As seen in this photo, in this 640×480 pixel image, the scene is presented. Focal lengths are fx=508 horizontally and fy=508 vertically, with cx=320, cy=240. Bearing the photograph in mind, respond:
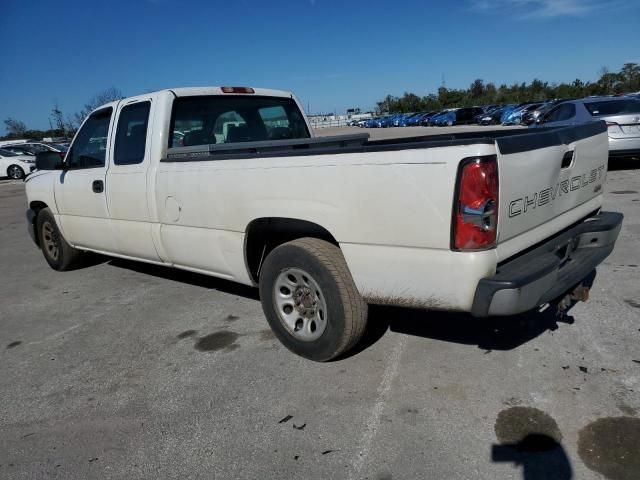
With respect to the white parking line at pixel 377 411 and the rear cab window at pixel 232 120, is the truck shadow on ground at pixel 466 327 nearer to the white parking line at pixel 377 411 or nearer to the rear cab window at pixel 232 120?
the white parking line at pixel 377 411

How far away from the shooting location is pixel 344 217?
117 inches

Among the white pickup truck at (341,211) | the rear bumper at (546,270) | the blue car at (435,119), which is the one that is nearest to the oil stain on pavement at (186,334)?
the white pickup truck at (341,211)

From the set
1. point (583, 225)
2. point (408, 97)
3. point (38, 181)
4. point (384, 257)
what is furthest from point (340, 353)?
point (408, 97)

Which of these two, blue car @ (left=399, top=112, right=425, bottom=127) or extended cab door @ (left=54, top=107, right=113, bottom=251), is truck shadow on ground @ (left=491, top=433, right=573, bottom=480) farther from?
blue car @ (left=399, top=112, right=425, bottom=127)

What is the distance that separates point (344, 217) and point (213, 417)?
1.41 meters

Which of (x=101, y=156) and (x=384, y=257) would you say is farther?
(x=101, y=156)

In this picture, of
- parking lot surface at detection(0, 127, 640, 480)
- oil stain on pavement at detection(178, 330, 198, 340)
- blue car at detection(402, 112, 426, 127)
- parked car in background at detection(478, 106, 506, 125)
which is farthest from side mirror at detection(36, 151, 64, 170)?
blue car at detection(402, 112, 426, 127)

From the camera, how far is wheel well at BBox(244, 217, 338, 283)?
11.2 feet

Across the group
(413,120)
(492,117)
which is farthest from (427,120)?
(492,117)

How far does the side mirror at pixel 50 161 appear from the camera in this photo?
549cm

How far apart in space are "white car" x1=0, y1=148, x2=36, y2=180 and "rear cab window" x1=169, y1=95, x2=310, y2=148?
2266 centimetres

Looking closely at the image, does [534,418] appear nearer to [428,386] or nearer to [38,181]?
[428,386]

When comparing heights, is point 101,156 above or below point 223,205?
above

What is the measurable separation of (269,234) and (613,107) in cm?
927
